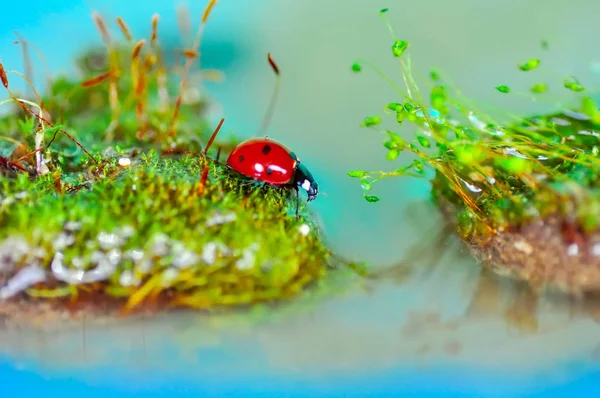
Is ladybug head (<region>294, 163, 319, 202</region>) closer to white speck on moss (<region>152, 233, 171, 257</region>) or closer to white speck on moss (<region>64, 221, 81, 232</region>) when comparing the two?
white speck on moss (<region>152, 233, 171, 257</region>)

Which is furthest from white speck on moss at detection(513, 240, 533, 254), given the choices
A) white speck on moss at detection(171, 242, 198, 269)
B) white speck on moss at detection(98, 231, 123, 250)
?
white speck on moss at detection(98, 231, 123, 250)

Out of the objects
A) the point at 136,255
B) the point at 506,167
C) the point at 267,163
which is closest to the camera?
the point at 506,167

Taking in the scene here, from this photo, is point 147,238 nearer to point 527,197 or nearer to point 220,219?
point 220,219

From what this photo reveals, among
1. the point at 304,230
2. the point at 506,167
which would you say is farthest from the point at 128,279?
the point at 506,167

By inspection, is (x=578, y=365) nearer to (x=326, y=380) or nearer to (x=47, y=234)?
(x=326, y=380)

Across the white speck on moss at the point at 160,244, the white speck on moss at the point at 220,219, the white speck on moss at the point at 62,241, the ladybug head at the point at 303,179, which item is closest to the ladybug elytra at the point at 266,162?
the ladybug head at the point at 303,179

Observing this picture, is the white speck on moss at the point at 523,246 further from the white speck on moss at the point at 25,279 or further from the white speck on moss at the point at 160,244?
the white speck on moss at the point at 25,279
